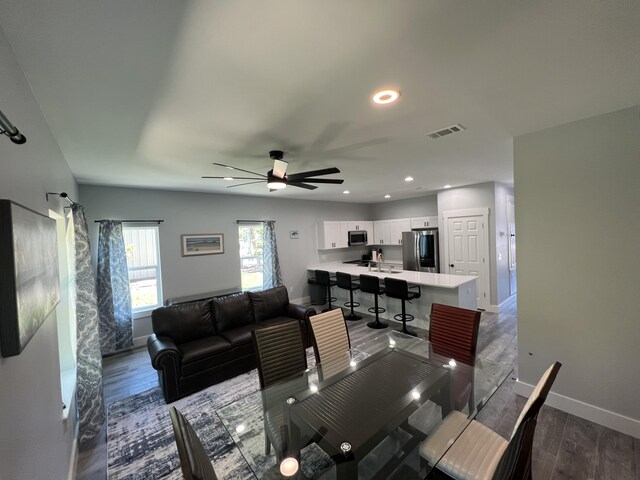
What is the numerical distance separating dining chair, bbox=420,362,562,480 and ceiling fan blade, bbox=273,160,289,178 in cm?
246

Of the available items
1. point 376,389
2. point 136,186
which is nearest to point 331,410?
point 376,389

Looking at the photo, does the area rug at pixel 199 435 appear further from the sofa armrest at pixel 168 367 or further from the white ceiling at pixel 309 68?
the white ceiling at pixel 309 68

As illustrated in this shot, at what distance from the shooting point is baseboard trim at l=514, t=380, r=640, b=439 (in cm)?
215

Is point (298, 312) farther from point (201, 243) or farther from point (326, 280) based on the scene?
point (201, 243)

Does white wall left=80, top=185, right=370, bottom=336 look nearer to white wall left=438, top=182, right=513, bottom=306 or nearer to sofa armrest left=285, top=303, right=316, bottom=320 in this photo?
sofa armrest left=285, top=303, right=316, bottom=320

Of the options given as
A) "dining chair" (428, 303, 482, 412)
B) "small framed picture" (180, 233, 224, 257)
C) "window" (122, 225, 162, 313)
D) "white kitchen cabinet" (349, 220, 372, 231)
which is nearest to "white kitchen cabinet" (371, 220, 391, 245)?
"white kitchen cabinet" (349, 220, 372, 231)

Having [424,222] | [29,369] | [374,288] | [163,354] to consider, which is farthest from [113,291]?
[424,222]

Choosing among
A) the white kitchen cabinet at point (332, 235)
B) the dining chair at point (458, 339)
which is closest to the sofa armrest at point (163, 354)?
the dining chair at point (458, 339)

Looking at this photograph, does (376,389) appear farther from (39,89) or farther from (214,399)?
(39,89)

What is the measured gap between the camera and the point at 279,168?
2.66 meters

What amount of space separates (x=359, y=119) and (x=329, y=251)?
17.5 feet

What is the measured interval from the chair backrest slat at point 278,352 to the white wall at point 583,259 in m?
2.33

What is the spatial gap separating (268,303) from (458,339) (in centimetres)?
282

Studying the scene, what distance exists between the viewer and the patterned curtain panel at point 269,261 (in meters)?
5.91
